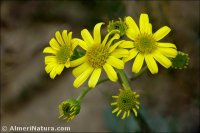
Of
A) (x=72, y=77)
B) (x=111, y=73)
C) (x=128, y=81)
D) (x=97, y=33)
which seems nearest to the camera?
(x=111, y=73)

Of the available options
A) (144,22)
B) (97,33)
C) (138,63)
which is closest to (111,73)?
(138,63)

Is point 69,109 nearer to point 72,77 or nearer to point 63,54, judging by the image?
point 63,54

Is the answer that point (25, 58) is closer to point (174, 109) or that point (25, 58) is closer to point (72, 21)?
point (72, 21)

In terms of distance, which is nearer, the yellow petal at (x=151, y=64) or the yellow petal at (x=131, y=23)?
the yellow petal at (x=151, y=64)

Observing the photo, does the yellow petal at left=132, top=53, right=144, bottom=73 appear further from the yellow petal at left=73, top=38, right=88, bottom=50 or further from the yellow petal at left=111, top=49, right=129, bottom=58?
the yellow petal at left=73, top=38, right=88, bottom=50

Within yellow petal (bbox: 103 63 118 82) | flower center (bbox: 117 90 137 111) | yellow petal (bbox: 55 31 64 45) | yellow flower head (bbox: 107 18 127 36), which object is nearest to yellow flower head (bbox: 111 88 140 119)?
flower center (bbox: 117 90 137 111)

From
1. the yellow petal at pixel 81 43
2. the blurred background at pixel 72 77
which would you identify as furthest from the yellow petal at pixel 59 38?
the blurred background at pixel 72 77

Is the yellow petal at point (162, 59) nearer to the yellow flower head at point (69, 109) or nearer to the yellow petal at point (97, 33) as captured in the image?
the yellow petal at point (97, 33)

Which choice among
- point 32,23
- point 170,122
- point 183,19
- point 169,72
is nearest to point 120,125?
point 170,122
